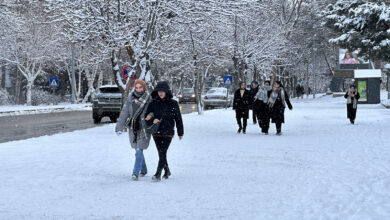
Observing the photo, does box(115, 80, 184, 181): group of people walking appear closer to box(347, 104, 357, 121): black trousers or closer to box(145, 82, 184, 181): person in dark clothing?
box(145, 82, 184, 181): person in dark clothing

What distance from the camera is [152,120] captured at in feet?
28.0

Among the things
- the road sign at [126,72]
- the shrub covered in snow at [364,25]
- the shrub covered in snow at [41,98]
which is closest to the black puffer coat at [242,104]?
the road sign at [126,72]

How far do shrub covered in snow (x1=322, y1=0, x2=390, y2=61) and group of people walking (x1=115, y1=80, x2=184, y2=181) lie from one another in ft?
74.5

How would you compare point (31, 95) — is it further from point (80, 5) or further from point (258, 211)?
point (258, 211)

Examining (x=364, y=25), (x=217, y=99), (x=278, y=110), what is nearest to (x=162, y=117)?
(x=278, y=110)

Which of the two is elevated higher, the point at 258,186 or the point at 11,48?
the point at 11,48

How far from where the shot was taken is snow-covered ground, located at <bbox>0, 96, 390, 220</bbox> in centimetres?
652

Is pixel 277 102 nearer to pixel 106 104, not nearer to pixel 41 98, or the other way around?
pixel 106 104

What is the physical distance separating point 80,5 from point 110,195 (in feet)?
37.8

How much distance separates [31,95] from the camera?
48.2 meters

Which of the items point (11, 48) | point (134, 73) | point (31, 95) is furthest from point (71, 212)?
point (31, 95)

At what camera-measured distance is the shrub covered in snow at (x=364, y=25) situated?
29375 mm

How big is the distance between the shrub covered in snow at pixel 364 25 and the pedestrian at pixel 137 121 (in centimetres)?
2277

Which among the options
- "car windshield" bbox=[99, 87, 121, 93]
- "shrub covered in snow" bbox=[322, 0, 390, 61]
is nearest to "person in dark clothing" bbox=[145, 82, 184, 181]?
"car windshield" bbox=[99, 87, 121, 93]
